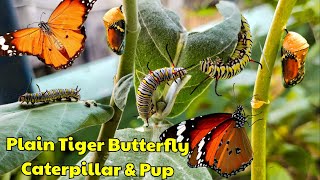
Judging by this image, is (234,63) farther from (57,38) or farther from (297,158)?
(297,158)

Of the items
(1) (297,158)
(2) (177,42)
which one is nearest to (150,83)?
(2) (177,42)

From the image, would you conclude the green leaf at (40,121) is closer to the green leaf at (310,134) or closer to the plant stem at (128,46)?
the plant stem at (128,46)

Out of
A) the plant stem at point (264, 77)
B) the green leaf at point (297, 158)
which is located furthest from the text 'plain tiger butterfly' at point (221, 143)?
the green leaf at point (297, 158)

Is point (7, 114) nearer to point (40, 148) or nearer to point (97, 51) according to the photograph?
point (40, 148)

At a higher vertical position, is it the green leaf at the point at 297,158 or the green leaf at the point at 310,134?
the green leaf at the point at 310,134

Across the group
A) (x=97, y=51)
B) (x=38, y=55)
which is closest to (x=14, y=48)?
(x=38, y=55)

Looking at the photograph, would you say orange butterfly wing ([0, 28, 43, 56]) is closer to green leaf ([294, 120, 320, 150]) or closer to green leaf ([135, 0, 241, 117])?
green leaf ([135, 0, 241, 117])
